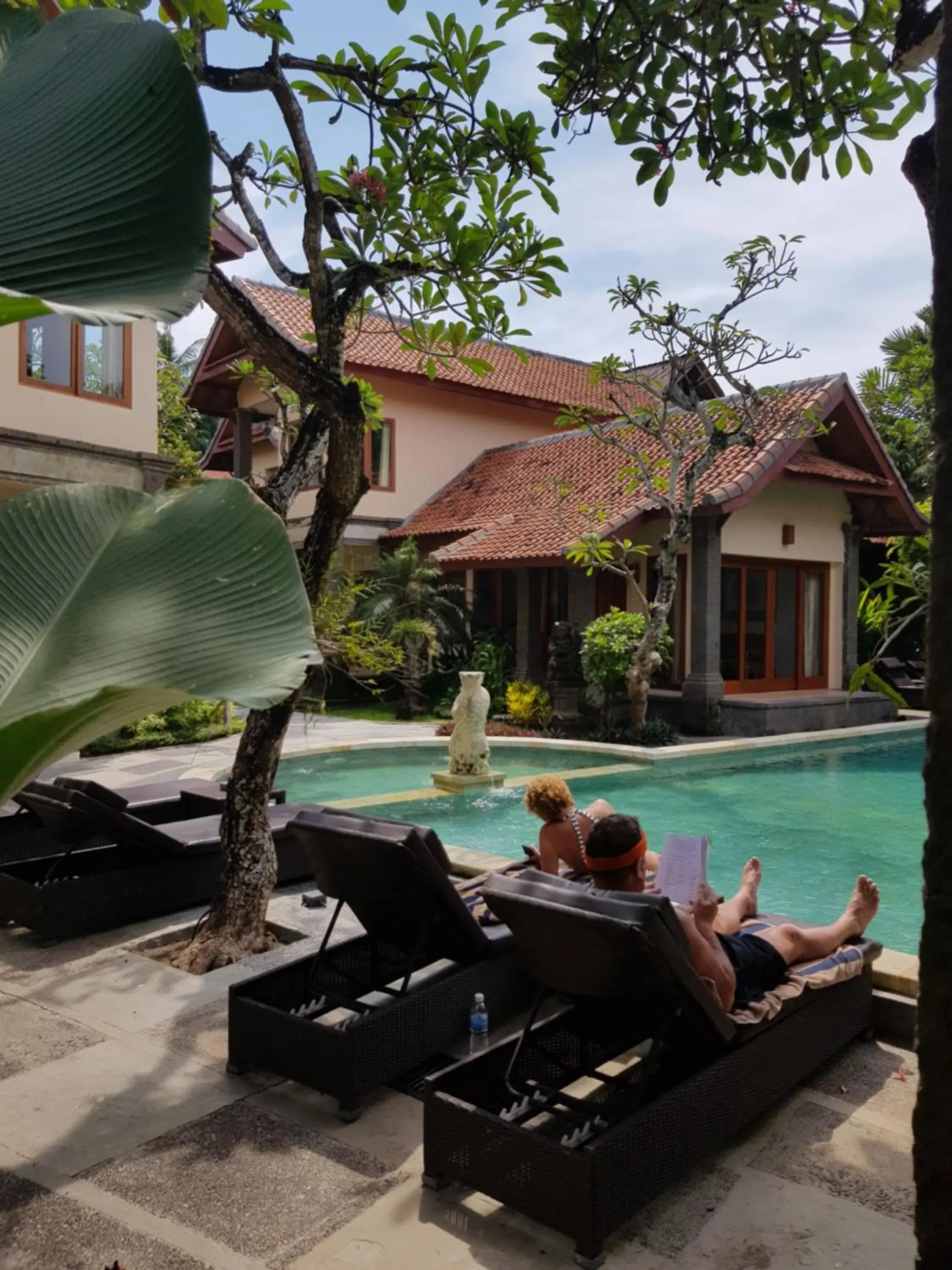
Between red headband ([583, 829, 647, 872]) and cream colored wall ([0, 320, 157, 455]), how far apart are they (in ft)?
31.1

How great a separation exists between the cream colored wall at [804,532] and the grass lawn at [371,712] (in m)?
6.10

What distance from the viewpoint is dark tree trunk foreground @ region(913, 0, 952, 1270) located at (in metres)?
1.30

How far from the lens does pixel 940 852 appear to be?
1.31m

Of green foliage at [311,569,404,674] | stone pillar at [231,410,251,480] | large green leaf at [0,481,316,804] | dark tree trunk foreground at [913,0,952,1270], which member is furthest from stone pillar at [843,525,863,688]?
large green leaf at [0,481,316,804]

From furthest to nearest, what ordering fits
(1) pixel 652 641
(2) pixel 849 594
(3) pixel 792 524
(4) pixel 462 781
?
(2) pixel 849 594, (3) pixel 792 524, (1) pixel 652 641, (4) pixel 462 781

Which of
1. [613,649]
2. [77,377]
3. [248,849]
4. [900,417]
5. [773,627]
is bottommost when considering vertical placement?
[248,849]

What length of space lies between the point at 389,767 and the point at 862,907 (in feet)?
32.1

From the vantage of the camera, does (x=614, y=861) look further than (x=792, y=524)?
No

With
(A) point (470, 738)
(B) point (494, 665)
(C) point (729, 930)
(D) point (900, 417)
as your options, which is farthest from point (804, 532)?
(C) point (729, 930)

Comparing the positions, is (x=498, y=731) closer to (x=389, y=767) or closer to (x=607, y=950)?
(x=389, y=767)

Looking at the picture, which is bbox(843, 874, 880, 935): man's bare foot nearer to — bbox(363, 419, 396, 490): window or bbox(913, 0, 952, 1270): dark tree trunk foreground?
bbox(913, 0, 952, 1270): dark tree trunk foreground

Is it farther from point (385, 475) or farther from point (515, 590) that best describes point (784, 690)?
point (385, 475)

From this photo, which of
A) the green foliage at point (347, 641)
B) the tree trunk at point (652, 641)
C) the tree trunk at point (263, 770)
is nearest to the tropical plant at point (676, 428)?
the tree trunk at point (652, 641)

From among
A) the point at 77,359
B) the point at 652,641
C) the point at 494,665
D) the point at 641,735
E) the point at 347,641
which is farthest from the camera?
the point at 494,665
